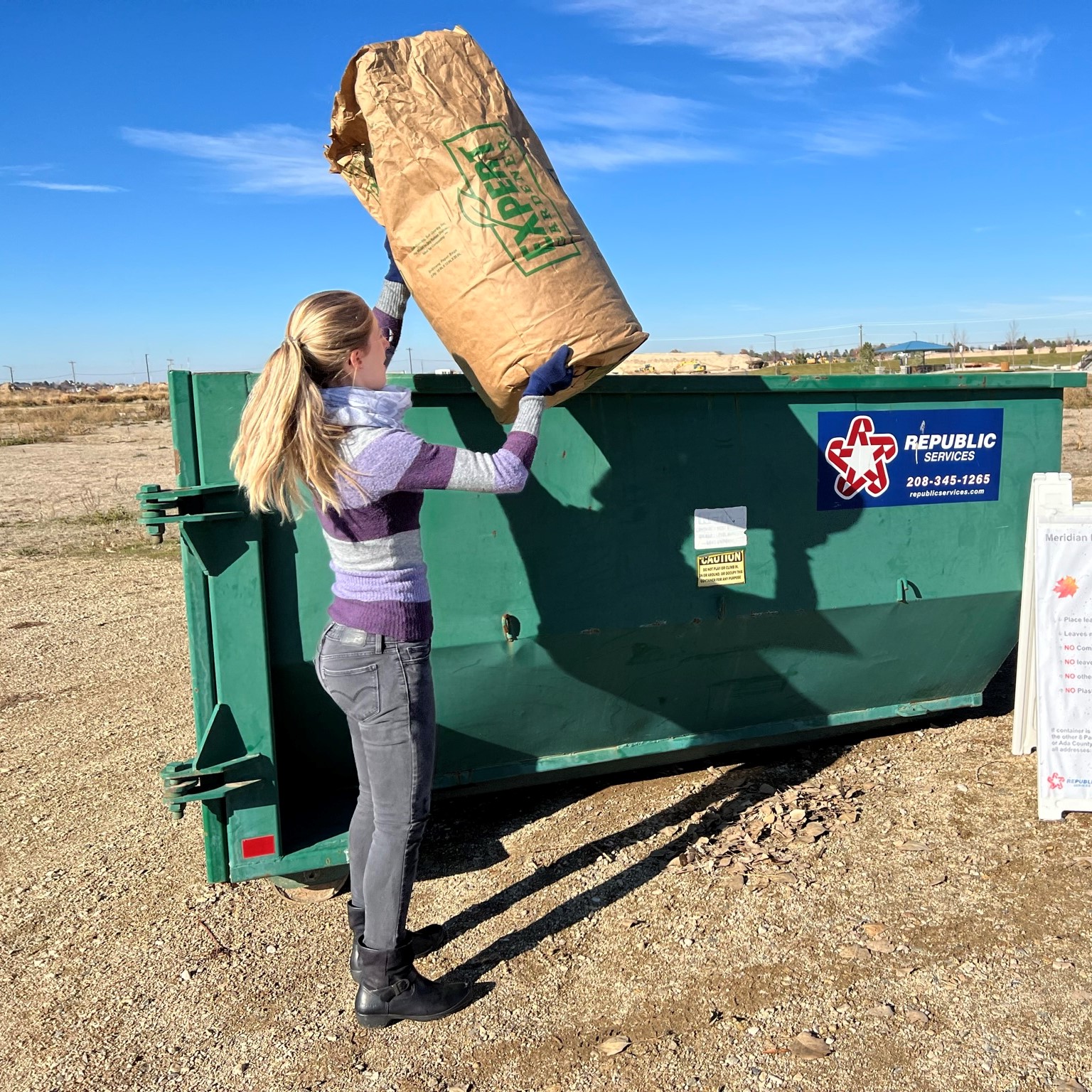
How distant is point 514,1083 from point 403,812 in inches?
27.9

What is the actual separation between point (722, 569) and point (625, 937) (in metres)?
1.30

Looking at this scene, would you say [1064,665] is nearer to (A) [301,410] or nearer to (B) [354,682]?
(B) [354,682]

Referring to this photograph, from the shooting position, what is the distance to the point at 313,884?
126 inches

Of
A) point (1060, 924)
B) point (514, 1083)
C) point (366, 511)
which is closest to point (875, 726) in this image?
point (1060, 924)

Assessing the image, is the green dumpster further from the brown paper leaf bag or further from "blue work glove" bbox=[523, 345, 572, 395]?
"blue work glove" bbox=[523, 345, 572, 395]

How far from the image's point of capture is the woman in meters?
2.20

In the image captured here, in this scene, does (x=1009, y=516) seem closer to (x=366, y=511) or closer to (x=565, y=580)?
(x=565, y=580)

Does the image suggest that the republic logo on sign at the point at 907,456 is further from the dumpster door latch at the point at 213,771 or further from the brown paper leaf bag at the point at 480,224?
the dumpster door latch at the point at 213,771

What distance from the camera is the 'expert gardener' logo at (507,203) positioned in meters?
2.50

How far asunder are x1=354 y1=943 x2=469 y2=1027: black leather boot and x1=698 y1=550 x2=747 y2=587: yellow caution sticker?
1.61 meters

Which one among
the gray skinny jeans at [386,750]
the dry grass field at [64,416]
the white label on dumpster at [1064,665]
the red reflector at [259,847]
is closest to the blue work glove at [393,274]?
the gray skinny jeans at [386,750]

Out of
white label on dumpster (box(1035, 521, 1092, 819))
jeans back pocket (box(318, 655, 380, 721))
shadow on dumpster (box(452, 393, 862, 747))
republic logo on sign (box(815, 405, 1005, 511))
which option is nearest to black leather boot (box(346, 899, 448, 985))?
jeans back pocket (box(318, 655, 380, 721))

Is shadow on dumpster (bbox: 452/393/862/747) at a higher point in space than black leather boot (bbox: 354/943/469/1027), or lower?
higher

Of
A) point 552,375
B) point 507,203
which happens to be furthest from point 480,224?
point 552,375
